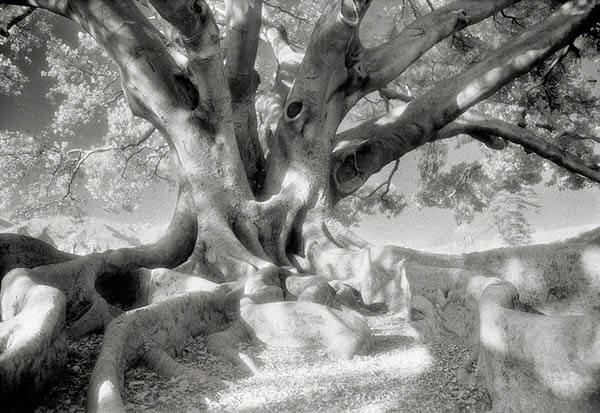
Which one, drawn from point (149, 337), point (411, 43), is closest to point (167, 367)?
point (149, 337)

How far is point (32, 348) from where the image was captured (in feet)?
7.16

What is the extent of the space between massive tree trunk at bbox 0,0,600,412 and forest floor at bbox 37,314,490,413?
154mm

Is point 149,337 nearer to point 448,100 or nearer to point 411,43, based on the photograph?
point 448,100

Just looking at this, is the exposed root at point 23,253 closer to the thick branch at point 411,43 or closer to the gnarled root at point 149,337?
the gnarled root at point 149,337

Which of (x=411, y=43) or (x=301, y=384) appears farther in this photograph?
(x=411, y=43)

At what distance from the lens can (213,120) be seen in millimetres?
5141

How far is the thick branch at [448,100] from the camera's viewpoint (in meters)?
6.08

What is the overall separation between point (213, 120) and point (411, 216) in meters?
28.0

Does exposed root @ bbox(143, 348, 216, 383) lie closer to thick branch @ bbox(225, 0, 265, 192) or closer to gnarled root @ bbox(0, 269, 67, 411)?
gnarled root @ bbox(0, 269, 67, 411)

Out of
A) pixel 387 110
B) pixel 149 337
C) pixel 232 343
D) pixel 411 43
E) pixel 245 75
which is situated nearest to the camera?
pixel 149 337

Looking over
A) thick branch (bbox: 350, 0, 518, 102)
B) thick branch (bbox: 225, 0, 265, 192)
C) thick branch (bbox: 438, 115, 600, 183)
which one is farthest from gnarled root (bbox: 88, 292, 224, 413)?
thick branch (bbox: 438, 115, 600, 183)

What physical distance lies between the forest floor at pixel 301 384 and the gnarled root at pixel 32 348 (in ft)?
0.55

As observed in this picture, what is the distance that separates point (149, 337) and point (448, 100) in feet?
17.1

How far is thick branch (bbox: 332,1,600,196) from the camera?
6.08m
